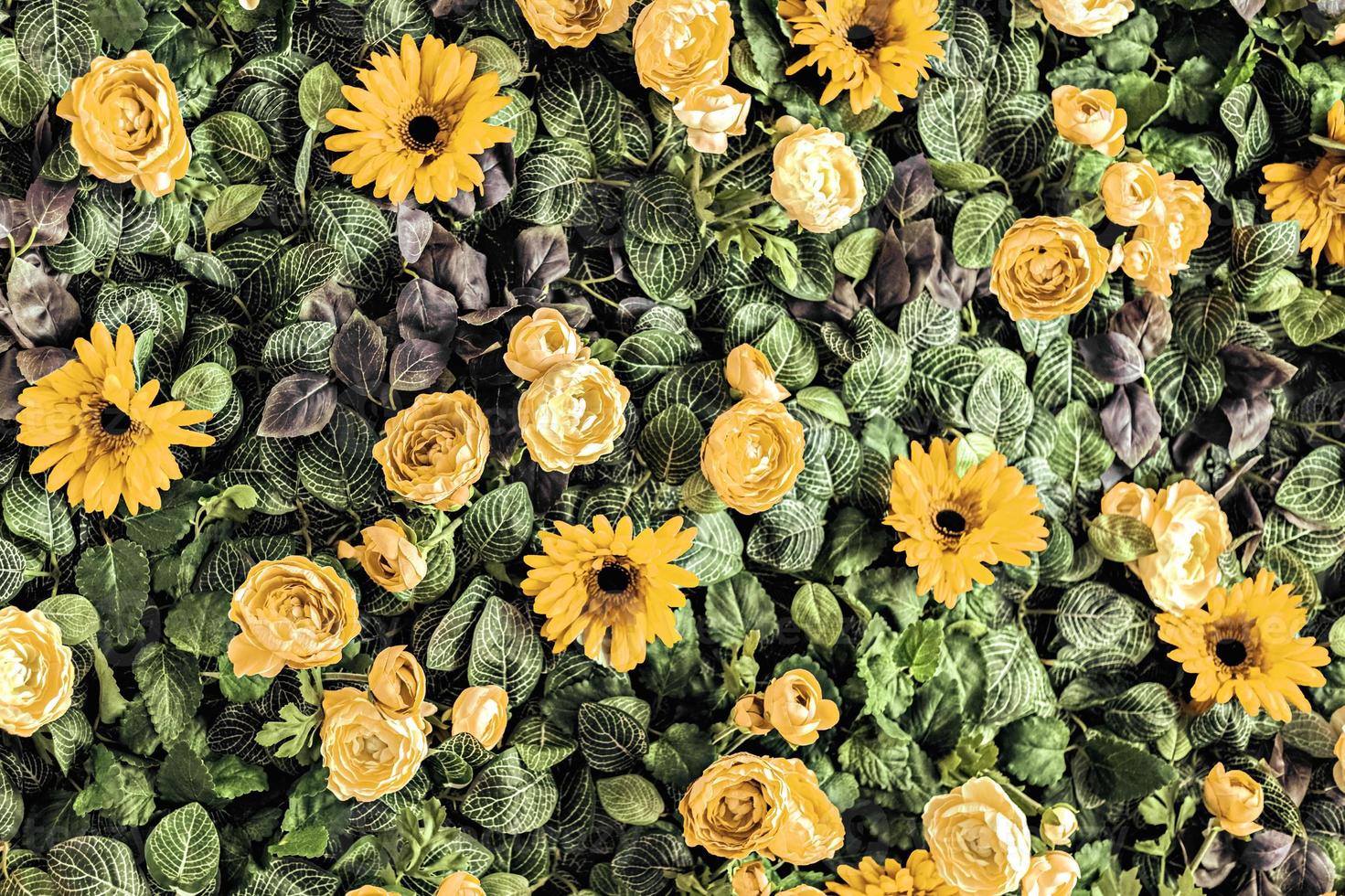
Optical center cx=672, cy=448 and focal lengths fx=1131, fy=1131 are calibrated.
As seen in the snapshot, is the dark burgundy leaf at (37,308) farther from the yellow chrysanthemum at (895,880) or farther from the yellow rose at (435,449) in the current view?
the yellow chrysanthemum at (895,880)

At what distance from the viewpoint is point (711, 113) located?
978 millimetres

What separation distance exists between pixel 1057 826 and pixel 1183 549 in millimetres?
305

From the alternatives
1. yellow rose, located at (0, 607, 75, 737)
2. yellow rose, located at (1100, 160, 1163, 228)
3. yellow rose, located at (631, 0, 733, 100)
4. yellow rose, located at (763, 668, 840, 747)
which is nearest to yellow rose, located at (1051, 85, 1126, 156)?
yellow rose, located at (1100, 160, 1163, 228)

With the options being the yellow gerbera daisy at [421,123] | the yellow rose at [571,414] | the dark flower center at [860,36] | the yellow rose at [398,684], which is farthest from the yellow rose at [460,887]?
the dark flower center at [860,36]

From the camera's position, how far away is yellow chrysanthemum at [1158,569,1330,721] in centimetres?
113

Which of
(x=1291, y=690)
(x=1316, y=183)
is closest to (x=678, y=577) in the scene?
(x=1291, y=690)

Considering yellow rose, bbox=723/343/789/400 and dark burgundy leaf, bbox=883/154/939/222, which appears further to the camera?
dark burgundy leaf, bbox=883/154/939/222

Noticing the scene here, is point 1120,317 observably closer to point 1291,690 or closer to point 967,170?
point 967,170

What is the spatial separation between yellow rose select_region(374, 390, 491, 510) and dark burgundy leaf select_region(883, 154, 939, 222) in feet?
1.51

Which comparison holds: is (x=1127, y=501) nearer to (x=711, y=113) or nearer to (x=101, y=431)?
(x=711, y=113)

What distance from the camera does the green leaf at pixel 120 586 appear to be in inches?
36.3

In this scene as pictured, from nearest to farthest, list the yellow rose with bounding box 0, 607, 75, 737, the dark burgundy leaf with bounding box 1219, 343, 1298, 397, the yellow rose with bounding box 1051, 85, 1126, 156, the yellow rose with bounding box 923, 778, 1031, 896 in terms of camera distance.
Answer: the yellow rose with bounding box 0, 607, 75, 737
the yellow rose with bounding box 923, 778, 1031, 896
the yellow rose with bounding box 1051, 85, 1126, 156
the dark burgundy leaf with bounding box 1219, 343, 1298, 397

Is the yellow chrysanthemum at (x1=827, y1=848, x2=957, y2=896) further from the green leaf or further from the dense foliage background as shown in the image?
the green leaf

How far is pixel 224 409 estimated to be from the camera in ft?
3.08
